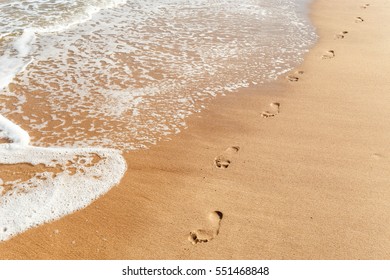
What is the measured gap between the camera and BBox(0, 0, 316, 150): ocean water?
446 cm

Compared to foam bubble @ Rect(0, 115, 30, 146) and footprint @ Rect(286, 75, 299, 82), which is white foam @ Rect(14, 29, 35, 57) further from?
footprint @ Rect(286, 75, 299, 82)

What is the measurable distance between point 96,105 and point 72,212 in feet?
6.29

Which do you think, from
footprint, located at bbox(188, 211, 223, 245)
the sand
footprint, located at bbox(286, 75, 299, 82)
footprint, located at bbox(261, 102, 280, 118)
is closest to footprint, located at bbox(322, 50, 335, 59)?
footprint, located at bbox(286, 75, 299, 82)

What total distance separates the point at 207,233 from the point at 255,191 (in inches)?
25.8

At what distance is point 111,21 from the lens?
26.0 feet

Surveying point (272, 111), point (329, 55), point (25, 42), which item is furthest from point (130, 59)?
point (329, 55)

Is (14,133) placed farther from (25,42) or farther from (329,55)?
(329,55)

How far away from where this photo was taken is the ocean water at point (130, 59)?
4.46m

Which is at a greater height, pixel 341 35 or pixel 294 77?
pixel 341 35

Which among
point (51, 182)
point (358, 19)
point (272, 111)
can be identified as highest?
point (358, 19)

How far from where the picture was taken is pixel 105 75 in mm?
5551

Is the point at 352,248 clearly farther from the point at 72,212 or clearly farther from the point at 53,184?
the point at 53,184

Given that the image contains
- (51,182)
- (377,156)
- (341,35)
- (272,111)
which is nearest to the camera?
(51,182)

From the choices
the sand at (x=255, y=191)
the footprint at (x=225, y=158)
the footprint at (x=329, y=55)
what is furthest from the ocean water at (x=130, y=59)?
the footprint at (x=225, y=158)
